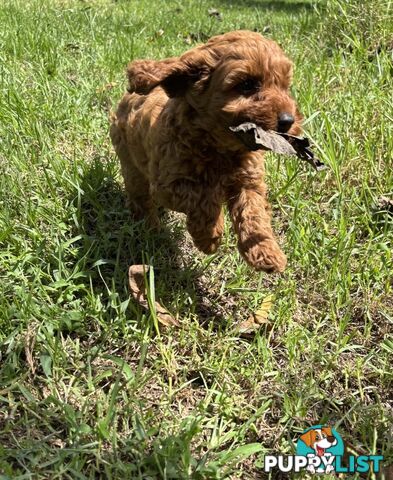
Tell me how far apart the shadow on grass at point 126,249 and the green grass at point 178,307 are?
0.01 metres

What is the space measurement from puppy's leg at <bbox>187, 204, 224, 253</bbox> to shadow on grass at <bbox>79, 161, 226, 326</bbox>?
269mm

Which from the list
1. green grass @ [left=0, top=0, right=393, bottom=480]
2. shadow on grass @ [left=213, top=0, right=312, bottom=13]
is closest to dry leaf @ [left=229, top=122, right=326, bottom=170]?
green grass @ [left=0, top=0, right=393, bottom=480]

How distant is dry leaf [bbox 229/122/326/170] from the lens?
200 cm

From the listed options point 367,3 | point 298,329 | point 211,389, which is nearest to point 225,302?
point 298,329

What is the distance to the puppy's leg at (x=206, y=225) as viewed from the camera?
7.95 ft

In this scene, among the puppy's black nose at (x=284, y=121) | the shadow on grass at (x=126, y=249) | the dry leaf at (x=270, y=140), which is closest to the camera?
the dry leaf at (x=270, y=140)

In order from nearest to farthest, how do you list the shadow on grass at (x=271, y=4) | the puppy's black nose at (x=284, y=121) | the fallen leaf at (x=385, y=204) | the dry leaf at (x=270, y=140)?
the dry leaf at (x=270, y=140) < the puppy's black nose at (x=284, y=121) < the fallen leaf at (x=385, y=204) < the shadow on grass at (x=271, y=4)

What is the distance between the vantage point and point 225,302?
104 inches

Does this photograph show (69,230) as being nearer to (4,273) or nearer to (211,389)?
(4,273)

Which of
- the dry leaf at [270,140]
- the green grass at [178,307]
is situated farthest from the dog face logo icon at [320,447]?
the dry leaf at [270,140]

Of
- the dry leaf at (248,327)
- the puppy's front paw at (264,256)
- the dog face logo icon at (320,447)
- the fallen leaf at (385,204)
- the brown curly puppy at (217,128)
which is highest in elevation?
the brown curly puppy at (217,128)

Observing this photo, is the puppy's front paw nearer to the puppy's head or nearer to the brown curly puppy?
the brown curly puppy

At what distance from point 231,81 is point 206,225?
64 centimetres

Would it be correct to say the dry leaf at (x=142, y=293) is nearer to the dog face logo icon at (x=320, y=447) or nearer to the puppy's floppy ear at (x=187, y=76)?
the dog face logo icon at (x=320, y=447)
